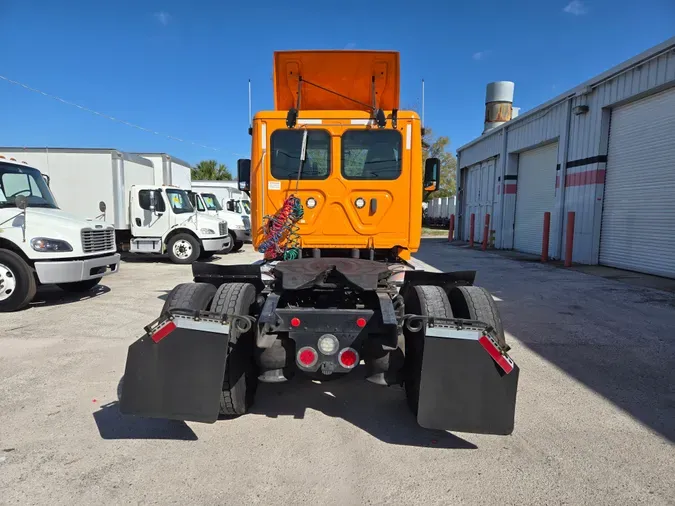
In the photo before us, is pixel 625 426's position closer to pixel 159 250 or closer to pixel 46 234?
pixel 46 234

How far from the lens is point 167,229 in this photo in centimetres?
1255

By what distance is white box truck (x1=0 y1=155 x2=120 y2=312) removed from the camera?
6.39 metres

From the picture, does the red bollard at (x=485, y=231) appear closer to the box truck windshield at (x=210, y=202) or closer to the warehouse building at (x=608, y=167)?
the warehouse building at (x=608, y=167)

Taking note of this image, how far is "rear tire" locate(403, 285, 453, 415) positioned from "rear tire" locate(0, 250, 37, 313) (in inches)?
238

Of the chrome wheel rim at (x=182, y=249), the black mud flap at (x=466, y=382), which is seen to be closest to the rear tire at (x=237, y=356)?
the black mud flap at (x=466, y=382)

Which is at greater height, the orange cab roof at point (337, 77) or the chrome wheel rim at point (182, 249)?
the orange cab roof at point (337, 77)

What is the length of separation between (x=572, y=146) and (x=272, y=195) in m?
12.0

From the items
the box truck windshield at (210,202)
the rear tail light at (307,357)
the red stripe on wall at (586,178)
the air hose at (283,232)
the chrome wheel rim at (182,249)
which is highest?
the red stripe on wall at (586,178)

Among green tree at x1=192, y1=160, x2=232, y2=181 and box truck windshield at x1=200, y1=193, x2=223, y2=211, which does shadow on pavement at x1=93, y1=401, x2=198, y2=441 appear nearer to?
box truck windshield at x1=200, y1=193, x2=223, y2=211

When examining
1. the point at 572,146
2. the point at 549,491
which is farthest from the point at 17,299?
the point at 572,146

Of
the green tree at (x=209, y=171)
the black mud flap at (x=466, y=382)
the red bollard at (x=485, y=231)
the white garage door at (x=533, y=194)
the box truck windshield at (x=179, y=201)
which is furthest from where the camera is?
the green tree at (x=209, y=171)

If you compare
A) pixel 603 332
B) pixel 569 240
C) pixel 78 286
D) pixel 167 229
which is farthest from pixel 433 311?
pixel 167 229

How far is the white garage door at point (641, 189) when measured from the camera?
9.91m

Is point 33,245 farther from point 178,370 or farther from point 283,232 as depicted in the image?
point 178,370
